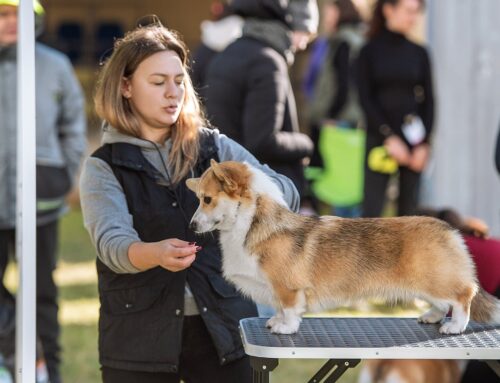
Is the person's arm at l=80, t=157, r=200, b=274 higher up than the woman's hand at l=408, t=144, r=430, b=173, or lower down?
higher up

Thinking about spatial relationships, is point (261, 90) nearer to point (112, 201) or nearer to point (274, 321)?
point (112, 201)

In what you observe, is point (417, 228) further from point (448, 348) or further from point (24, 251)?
point (24, 251)

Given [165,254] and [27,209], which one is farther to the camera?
[27,209]

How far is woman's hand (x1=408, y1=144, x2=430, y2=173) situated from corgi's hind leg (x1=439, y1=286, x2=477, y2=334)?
A: 346cm

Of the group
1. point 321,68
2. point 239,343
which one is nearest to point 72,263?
point 321,68

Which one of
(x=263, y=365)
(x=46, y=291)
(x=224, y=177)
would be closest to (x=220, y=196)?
(x=224, y=177)

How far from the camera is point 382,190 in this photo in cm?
650

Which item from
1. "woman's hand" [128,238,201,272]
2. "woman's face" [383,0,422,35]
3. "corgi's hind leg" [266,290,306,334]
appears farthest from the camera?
"woman's face" [383,0,422,35]

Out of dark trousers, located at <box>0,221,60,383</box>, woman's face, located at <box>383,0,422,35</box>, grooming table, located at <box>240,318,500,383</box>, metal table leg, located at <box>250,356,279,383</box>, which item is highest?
woman's face, located at <box>383,0,422,35</box>

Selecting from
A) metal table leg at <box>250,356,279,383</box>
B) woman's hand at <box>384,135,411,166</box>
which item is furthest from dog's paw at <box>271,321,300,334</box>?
woman's hand at <box>384,135,411,166</box>

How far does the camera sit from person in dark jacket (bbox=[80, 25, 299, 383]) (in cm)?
299

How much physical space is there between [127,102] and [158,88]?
0.11 metres

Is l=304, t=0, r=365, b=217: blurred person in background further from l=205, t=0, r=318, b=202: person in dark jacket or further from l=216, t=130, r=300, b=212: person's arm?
l=216, t=130, r=300, b=212: person's arm

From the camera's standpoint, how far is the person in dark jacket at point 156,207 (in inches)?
118
